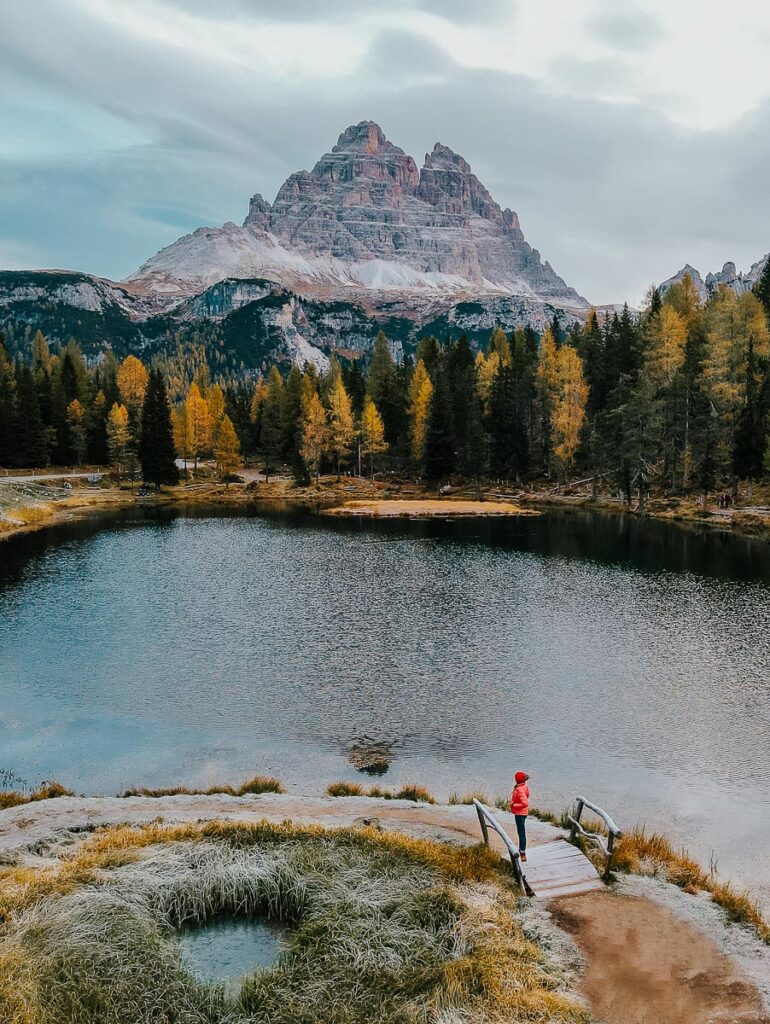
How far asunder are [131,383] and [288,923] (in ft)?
494

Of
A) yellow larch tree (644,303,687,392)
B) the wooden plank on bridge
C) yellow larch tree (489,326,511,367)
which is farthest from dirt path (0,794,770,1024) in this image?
yellow larch tree (489,326,511,367)

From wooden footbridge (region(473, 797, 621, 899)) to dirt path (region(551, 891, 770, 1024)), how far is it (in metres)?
0.41

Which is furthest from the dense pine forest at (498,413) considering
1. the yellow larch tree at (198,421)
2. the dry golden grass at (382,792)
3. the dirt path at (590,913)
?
the dirt path at (590,913)

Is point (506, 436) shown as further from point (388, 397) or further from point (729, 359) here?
point (729, 359)

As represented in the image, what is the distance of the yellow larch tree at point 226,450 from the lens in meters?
127

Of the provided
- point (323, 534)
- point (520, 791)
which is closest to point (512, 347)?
point (323, 534)

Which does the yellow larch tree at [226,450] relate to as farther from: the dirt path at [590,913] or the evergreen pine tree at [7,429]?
the dirt path at [590,913]

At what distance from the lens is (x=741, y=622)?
136 ft

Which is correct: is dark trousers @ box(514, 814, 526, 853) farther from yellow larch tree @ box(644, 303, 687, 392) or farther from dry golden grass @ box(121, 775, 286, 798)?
yellow larch tree @ box(644, 303, 687, 392)

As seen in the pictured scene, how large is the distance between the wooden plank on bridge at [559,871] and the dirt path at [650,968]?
0.34m

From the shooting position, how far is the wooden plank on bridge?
51.9ft

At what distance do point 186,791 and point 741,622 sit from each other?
3292 cm

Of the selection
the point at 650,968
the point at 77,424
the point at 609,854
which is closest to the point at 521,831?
the point at 609,854

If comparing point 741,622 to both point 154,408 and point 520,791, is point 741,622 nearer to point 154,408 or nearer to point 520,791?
point 520,791
